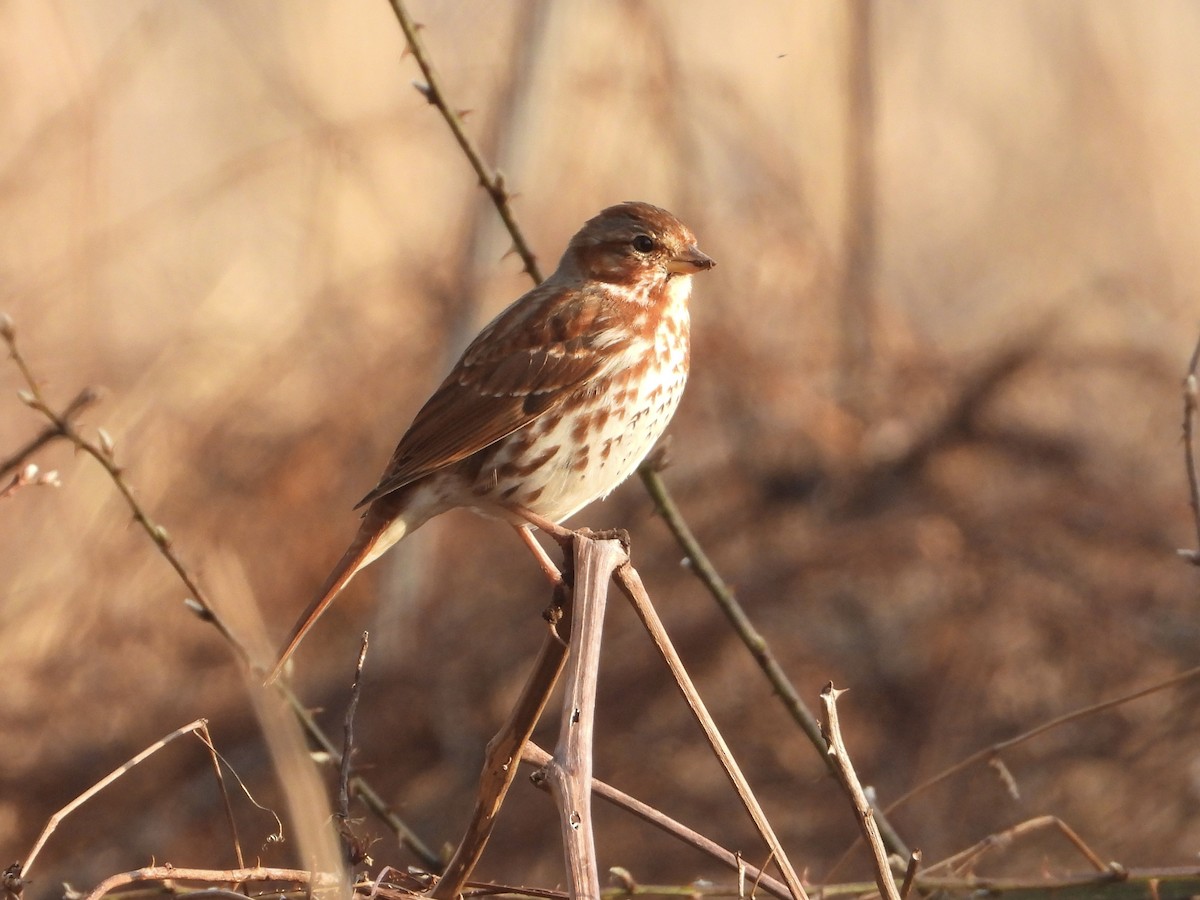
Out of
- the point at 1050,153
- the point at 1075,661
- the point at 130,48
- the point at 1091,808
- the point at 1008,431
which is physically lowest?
the point at 1091,808

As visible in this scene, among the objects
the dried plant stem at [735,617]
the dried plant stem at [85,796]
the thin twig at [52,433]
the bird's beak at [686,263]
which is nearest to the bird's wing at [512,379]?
the bird's beak at [686,263]

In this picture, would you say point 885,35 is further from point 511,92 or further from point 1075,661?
point 1075,661

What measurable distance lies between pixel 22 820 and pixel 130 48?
363 cm

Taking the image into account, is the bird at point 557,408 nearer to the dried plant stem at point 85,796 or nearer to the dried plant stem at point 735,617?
the dried plant stem at point 735,617

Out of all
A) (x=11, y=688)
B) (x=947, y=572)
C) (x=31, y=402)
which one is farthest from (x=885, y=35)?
(x=31, y=402)

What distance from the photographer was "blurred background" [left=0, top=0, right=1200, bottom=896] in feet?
17.9

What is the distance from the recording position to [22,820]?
534 cm

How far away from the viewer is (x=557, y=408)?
3633 millimetres

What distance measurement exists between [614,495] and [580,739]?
15.3 ft

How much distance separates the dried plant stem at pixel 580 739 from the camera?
1.44 m

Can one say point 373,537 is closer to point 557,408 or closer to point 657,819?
point 557,408

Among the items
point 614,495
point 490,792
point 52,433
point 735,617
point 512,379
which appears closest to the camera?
point 490,792

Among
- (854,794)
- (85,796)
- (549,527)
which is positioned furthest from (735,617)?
(85,796)

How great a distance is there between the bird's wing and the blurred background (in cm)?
190
